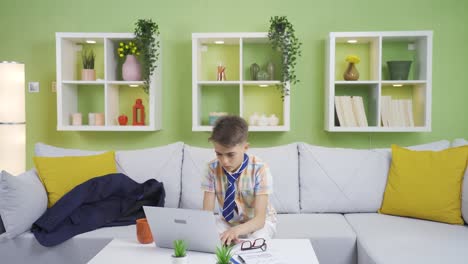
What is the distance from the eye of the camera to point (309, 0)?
3.97 meters

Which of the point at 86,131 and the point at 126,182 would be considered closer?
the point at 126,182

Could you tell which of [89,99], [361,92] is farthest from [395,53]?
[89,99]

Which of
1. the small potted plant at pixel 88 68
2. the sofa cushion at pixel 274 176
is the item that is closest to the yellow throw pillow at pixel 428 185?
the sofa cushion at pixel 274 176

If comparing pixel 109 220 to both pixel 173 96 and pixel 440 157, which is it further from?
pixel 440 157

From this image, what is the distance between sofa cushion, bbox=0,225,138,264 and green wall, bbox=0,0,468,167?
1565 mm

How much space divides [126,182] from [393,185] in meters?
1.67

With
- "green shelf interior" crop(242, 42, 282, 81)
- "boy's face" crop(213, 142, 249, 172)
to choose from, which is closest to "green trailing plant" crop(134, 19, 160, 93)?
"green shelf interior" crop(242, 42, 282, 81)

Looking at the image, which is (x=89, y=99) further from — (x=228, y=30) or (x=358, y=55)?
(x=358, y=55)

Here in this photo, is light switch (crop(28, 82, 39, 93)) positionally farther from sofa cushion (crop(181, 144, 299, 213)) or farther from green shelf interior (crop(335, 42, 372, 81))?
green shelf interior (crop(335, 42, 372, 81))

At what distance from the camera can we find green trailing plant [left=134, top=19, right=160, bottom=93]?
3711 millimetres

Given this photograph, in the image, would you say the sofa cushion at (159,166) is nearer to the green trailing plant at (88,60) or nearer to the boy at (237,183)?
the boy at (237,183)

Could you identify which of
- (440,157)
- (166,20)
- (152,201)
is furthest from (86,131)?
(440,157)

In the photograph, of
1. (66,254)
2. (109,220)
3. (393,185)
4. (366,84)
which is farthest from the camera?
(366,84)

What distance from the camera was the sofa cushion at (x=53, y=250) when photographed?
2584mm
